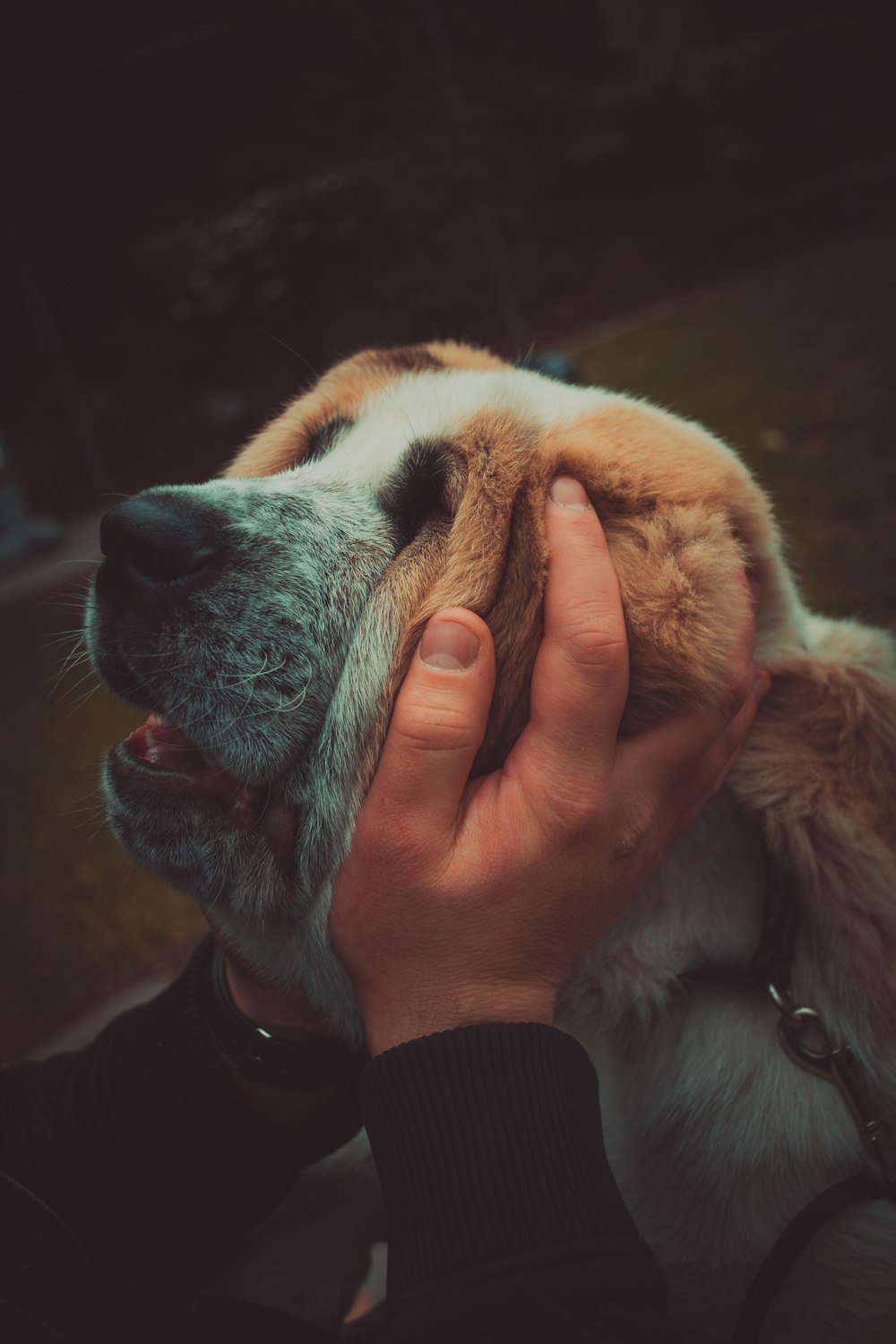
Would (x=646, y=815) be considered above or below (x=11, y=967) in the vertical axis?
above

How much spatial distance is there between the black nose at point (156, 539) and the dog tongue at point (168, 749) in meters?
0.26

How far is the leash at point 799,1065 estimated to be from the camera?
1.23m

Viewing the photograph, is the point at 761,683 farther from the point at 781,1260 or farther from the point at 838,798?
the point at 781,1260

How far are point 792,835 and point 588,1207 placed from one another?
0.65 meters

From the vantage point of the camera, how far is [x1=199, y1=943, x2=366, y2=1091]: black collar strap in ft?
5.27

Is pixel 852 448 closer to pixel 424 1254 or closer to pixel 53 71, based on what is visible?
pixel 424 1254

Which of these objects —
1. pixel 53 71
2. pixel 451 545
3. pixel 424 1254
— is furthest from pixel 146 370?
pixel 424 1254

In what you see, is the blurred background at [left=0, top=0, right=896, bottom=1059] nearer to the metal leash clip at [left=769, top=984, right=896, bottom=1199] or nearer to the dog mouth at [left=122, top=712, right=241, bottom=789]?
the dog mouth at [left=122, top=712, right=241, bottom=789]

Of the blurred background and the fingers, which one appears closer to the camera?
the fingers

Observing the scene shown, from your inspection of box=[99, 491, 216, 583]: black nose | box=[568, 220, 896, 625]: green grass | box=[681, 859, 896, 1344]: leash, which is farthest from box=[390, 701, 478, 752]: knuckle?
box=[568, 220, 896, 625]: green grass

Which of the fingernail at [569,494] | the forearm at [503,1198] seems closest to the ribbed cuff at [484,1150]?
the forearm at [503,1198]

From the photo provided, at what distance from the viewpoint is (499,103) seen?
13297 millimetres

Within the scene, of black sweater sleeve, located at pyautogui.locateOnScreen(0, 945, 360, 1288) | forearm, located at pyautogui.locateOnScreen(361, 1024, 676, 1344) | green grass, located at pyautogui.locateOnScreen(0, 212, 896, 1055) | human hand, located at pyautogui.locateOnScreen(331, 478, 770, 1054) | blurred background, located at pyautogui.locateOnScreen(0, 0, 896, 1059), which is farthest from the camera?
blurred background, located at pyautogui.locateOnScreen(0, 0, 896, 1059)

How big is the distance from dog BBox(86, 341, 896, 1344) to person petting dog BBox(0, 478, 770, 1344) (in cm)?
10
